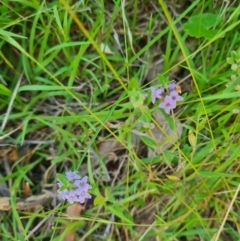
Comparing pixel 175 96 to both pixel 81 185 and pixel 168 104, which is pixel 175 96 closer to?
pixel 168 104

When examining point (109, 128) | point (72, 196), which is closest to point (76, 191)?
point (72, 196)

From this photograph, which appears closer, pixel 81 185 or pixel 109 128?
pixel 81 185

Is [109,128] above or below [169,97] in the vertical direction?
below

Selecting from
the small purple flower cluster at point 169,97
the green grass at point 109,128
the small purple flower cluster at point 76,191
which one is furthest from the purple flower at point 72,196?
the small purple flower cluster at point 169,97

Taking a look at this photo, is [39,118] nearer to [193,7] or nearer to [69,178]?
[69,178]

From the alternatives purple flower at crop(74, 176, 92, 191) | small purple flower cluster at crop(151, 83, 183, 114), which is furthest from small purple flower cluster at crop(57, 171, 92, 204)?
small purple flower cluster at crop(151, 83, 183, 114)

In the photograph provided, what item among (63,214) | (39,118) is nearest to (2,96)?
(39,118)
